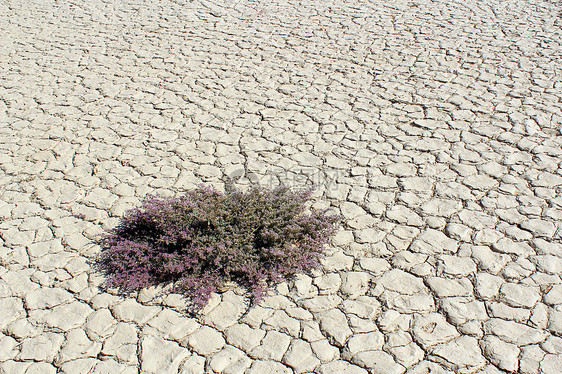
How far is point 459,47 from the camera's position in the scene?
260 inches

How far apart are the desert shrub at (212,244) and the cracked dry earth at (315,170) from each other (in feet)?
0.37

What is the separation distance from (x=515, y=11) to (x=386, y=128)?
14.1 feet

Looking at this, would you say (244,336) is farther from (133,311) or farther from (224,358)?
(133,311)

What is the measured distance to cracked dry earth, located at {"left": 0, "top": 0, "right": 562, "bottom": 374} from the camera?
283cm

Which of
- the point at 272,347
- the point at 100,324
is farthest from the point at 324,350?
the point at 100,324

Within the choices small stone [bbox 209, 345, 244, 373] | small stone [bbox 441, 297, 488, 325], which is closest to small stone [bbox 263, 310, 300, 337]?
small stone [bbox 209, 345, 244, 373]

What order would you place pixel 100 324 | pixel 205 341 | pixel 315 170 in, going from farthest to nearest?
1. pixel 315 170
2. pixel 100 324
3. pixel 205 341

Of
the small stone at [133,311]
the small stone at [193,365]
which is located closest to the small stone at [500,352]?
the small stone at [193,365]

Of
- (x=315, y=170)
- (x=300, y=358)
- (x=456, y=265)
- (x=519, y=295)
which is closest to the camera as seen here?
(x=300, y=358)

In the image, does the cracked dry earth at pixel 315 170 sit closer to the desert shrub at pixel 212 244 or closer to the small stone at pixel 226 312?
the small stone at pixel 226 312

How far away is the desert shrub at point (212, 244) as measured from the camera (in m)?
3.20

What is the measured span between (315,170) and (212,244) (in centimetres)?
139

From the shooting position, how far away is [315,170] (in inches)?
171

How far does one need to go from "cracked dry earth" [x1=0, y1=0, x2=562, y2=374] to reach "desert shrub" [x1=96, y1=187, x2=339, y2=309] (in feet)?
0.37
